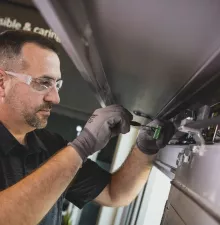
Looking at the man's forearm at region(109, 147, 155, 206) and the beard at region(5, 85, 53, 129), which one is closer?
the beard at region(5, 85, 53, 129)

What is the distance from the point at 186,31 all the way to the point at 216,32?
0.19 feet

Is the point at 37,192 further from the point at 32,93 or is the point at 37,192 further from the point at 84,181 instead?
the point at 84,181

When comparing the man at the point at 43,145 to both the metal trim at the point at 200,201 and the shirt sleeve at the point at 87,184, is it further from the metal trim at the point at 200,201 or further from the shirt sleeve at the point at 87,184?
the metal trim at the point at 200,201

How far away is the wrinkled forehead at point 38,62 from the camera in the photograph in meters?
1.34

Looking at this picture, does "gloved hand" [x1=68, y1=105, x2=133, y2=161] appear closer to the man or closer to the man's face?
the man

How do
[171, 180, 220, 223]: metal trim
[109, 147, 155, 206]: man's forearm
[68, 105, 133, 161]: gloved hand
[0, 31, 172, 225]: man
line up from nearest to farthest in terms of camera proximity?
1. [171, 180, 220, 223]: metal trim
2. [0, 31, 172, 225]: man
3. [68, 105, 133, 161]: gloved hand
4. [109, 147, 155, 206]: man's forearm

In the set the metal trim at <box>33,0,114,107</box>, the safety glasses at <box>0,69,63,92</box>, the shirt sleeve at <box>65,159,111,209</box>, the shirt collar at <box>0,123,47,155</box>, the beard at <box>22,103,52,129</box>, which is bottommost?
the shirt sleeve at <box>65,159,111,209</box>

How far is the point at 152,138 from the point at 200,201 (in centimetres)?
73

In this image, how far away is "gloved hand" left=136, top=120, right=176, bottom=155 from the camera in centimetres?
124

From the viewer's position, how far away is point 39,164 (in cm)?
146

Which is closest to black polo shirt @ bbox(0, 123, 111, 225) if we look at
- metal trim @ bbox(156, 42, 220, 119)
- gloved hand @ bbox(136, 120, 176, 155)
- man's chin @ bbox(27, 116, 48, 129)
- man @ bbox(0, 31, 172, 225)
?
man @ bbox(0, 31, 172, 225)

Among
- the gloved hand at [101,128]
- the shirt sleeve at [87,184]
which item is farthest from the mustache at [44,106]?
the shirt sleeve at [87,184]

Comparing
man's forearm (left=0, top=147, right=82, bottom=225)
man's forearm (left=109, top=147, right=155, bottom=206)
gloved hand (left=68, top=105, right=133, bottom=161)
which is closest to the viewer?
man's forearm (left=0, top=147, right=82, bottom=225)

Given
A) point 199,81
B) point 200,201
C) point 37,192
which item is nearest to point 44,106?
point 37,192
